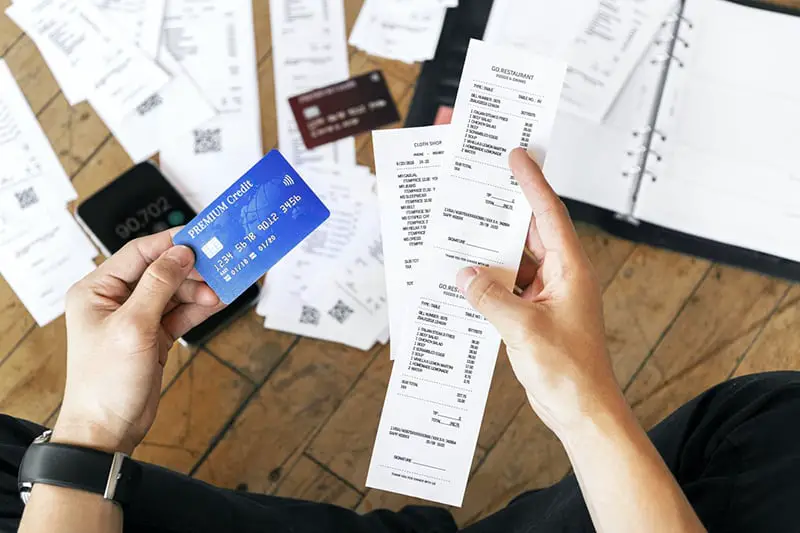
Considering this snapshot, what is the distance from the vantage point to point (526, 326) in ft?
1.88

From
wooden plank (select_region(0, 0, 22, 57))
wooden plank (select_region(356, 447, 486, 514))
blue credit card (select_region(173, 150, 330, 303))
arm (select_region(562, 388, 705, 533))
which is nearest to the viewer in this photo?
arm (select_region(562, 388, 705, 533))

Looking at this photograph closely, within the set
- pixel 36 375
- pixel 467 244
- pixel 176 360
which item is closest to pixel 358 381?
pixel 176 360

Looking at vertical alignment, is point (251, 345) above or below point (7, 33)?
below

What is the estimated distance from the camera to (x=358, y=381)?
3.14 feet

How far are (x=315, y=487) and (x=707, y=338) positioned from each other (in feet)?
2.05

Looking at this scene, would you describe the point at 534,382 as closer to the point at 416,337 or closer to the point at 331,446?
the point at 416,337

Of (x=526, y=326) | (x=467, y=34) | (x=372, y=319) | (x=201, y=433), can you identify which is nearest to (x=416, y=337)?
(x=526, y=326)

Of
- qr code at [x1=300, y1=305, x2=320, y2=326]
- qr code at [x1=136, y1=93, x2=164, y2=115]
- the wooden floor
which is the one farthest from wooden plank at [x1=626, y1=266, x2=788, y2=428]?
qr code at [x1=136, y1=93, x2=164, y2=115]

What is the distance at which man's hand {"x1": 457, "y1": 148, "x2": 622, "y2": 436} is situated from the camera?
56 centimetres

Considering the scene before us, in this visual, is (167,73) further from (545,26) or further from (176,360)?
(545,26)

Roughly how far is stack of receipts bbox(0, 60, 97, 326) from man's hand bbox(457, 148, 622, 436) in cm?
66

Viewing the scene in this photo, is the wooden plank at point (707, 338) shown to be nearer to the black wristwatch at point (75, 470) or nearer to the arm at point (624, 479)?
the arm at point (624, 479)

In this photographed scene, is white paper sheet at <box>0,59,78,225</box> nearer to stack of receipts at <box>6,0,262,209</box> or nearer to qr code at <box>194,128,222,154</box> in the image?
stack of receipts at <box>6,0,262,209</box>

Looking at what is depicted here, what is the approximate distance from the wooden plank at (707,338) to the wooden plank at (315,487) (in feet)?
1.45
